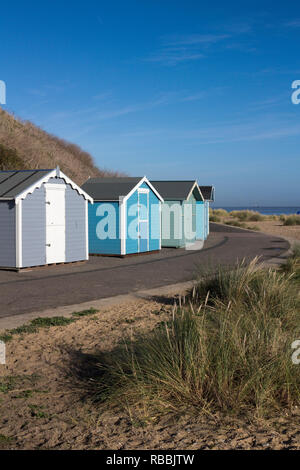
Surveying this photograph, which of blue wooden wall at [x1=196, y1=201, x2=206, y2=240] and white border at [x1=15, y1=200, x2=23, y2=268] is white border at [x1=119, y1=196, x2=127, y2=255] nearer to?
white border at [x1=15, y1=200, x2=23, y2=268]

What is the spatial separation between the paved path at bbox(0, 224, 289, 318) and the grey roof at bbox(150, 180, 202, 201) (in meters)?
3.81

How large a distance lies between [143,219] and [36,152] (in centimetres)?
2226

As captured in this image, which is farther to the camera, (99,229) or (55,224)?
(99,229)

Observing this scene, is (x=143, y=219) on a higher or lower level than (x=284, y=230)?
higher

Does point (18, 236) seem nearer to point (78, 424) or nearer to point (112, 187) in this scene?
point (112, 187)

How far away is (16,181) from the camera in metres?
15.9

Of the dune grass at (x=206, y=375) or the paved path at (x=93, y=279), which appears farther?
the paved path at (x=93, y=279)

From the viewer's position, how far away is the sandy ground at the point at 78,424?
3.95 m

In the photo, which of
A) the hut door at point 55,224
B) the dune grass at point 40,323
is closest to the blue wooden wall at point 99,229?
the hut door at point 55,224

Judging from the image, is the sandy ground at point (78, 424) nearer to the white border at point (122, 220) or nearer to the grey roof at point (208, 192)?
the white border at point (122, 220)

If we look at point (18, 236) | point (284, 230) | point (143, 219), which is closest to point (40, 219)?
point (18, 236)

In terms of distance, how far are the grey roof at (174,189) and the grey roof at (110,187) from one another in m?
3.36

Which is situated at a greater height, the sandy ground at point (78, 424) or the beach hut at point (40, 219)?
the beach hut at point (40, 219)

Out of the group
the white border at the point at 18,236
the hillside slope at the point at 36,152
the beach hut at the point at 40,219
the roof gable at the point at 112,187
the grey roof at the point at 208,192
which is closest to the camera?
the white border at the point at 18,236
